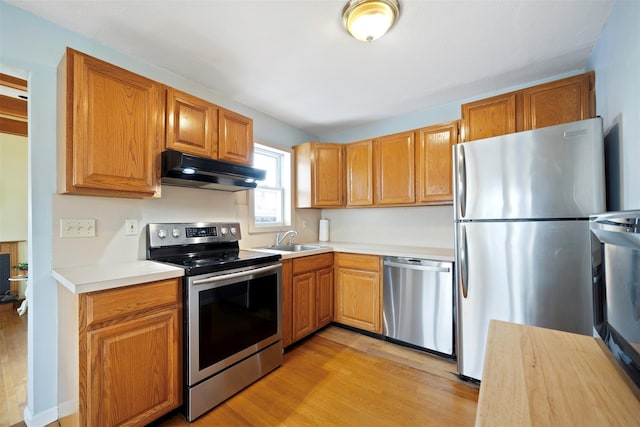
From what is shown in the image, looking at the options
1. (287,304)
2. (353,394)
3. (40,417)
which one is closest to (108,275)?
(40,417)

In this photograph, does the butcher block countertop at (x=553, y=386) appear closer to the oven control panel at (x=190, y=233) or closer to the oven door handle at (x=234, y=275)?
the oven door handle at (x=234, y=275)

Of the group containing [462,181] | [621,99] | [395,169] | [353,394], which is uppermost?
[621,99]

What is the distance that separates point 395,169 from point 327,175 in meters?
0.81

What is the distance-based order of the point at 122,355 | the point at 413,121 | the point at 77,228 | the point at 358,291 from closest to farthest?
1. the point at 122,355
2. the point at 77,228
3. the point at 358,291
4. the point at 413,121

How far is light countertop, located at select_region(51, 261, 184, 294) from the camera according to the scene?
4.17 ft

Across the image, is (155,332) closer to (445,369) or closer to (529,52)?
(445,369)

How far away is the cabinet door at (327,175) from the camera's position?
325cm

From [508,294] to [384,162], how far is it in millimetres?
1705

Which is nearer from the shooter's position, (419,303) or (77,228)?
(77,228)

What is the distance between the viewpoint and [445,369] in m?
2.13

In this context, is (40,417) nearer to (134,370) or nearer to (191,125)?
(134,370)

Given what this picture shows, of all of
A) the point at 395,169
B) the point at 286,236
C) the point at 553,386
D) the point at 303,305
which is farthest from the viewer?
the point at 286,236

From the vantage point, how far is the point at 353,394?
184cm

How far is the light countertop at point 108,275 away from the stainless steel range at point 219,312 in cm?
15
